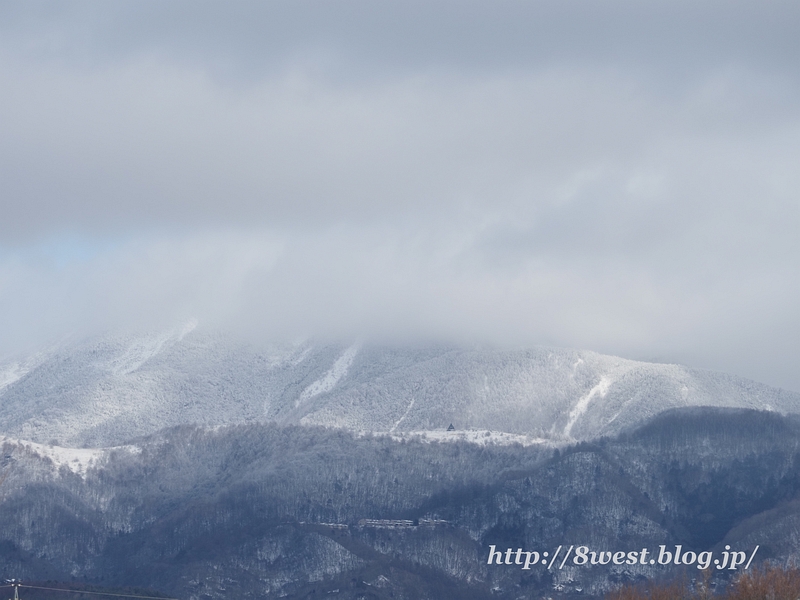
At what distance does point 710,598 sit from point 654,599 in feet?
27.4

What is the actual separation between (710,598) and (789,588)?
9454 millimetres

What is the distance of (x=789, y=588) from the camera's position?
19075cm

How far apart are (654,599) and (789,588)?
1738 centimetres

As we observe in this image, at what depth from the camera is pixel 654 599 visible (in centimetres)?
19988

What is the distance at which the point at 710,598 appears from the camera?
7638 inches
